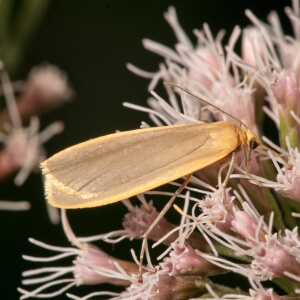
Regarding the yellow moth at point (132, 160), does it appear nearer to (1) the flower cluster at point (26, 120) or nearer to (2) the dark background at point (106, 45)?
(1) the flower cluster at point (26, 120)

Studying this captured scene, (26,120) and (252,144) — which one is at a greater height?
(26,120)

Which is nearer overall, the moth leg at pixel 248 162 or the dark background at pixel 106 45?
the moth leg at pixel 248 162

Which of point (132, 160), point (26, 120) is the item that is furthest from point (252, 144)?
point (26, 120)

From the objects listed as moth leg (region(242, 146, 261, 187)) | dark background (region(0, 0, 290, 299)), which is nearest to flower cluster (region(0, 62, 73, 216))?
Answer: dark background (region(0, 0, 290, 299))

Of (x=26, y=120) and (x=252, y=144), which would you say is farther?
(x=26, y=120)

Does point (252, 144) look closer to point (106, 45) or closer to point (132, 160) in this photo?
point (132, 160)

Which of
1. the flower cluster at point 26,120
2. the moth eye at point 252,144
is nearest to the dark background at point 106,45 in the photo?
A: the flower cluster at point 26,120

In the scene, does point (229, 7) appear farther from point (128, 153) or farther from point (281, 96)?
point (128, 153)

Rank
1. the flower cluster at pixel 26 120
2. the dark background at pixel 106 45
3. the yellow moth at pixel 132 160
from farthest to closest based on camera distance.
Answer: the dark background at pixel 106 45 → the flower cluster at pixel 26 120 → the yellow moth at pixel 132 160
